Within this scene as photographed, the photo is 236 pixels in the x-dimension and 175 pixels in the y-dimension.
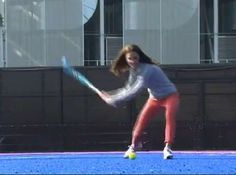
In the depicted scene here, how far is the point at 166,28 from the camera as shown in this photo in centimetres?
2134

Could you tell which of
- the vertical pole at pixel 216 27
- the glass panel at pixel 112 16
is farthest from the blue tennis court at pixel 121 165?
the glass panel at pixel 112 16

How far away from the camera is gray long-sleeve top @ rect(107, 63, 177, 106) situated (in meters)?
7.51

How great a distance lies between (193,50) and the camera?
21.3 meters

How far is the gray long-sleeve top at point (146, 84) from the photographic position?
7512mm

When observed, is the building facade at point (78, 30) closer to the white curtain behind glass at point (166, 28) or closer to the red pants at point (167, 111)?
the white curtain behind glass at point (166, 28)

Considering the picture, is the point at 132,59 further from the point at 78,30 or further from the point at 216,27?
the point at 216,27

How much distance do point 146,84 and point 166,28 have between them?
14.0 meters

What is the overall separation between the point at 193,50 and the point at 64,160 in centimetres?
1365

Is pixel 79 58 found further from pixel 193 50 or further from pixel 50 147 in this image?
pixel 50 147

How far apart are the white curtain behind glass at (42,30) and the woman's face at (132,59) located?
13761mm

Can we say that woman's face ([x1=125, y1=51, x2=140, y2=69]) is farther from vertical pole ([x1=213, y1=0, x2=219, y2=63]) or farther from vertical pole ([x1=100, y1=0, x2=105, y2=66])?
vertical pole ([x1=213, y1=0, x2=219, y2=63])

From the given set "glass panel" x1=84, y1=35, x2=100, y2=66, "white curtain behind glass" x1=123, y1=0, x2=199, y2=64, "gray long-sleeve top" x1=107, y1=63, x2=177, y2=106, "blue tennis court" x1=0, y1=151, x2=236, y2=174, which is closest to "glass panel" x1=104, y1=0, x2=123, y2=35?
"glass panel" x1=84, y1=35, x2=100, y2=66

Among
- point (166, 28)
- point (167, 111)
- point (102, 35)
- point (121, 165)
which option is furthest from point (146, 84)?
point (102, 35)

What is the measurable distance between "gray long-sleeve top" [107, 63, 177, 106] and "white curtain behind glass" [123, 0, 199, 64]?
533 inches
